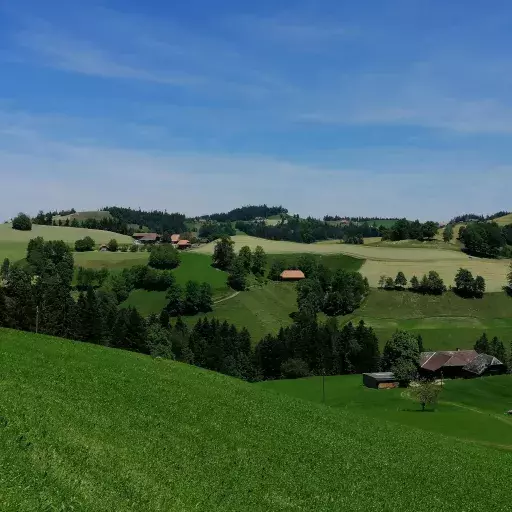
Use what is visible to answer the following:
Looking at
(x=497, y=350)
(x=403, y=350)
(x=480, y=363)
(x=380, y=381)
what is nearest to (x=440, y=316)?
(x=497, y=350)

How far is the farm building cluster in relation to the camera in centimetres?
12412

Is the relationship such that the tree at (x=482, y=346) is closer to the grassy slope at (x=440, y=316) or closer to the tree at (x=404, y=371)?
the grassy slope at (x=440, y=316)

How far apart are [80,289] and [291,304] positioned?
69.8 meters

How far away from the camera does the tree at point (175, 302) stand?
180 metres

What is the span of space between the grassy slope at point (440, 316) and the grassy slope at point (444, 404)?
38461 millimetres

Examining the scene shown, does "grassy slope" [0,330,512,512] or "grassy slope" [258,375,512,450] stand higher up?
"grassy slope" [0,330,512,512]

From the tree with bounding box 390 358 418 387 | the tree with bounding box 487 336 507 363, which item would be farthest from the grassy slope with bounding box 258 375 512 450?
the tree with bounding box 487 336 507 363

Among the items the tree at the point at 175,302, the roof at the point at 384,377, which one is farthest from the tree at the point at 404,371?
the tree at the point at 175,302

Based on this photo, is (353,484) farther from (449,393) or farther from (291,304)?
(291,304)

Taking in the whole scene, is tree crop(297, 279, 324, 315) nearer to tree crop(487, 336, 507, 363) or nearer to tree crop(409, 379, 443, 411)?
tree crop(487, 336, 507, 363)

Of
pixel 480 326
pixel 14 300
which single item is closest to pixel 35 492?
pixel 14 300

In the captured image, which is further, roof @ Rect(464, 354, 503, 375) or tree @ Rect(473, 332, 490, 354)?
tree @ Rect(473, 332, 490, 354)

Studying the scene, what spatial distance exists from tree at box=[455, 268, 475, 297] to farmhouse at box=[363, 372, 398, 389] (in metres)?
87.2

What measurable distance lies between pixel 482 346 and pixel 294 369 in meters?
49.2
